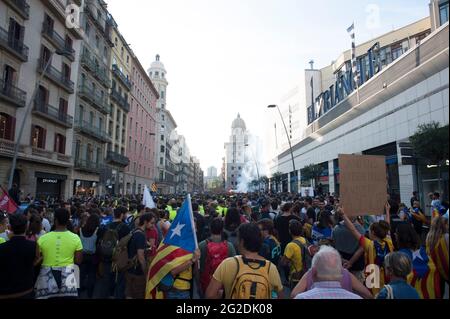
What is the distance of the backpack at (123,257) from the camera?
502 cm

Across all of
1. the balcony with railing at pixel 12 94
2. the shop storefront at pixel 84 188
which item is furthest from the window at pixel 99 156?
the balcony with railing at pixel 12 94

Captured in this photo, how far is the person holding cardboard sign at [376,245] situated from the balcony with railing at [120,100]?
41390 mm

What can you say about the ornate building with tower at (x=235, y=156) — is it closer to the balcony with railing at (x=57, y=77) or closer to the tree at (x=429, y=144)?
the balcony with railing at (x=57, y=77)

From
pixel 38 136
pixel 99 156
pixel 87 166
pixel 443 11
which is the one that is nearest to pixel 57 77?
pixel 38 136

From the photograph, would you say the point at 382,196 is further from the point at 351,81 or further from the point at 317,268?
the point at 351,81

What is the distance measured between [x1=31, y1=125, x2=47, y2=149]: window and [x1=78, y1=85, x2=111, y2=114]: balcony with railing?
23.3ft

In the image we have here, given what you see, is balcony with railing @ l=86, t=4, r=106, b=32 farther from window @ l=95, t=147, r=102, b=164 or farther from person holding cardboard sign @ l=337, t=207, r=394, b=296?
person holding cardboard sign @ l=337, t=207, r=394, b=296

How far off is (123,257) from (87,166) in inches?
1200

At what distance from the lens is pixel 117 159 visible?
42469mm

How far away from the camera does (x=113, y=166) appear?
43.0 metres

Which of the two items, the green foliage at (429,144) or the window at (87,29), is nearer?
the green foliage at (429,144)

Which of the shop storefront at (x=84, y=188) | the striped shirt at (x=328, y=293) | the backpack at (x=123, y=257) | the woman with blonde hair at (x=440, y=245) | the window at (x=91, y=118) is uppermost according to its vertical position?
the window at (x=91, y=118)
